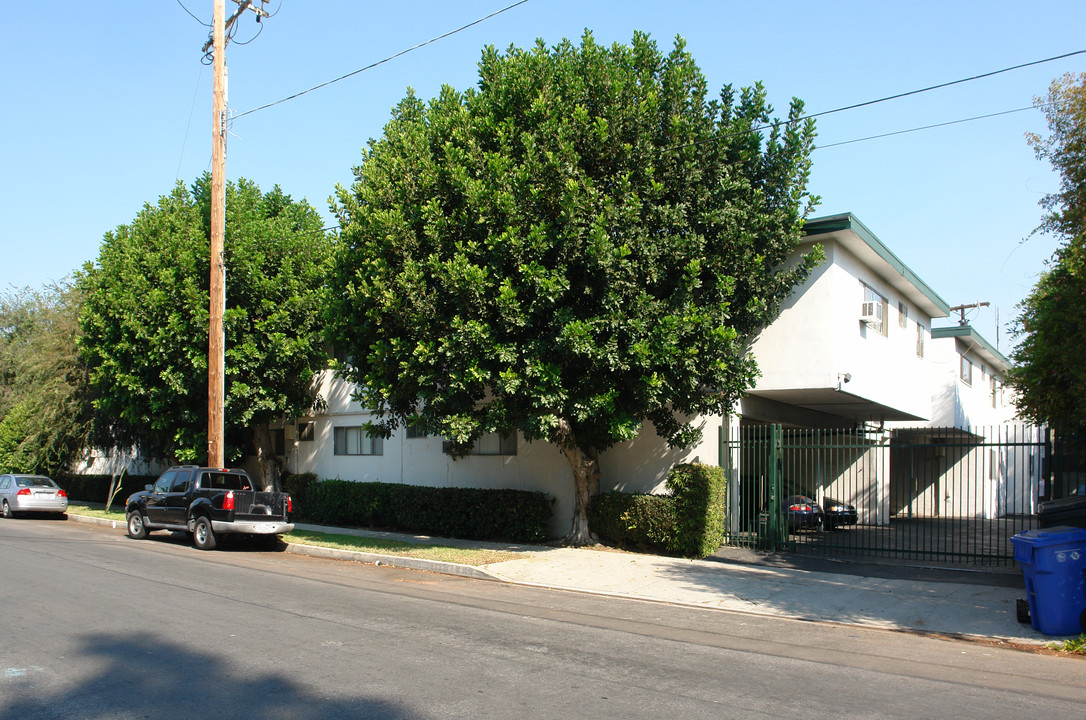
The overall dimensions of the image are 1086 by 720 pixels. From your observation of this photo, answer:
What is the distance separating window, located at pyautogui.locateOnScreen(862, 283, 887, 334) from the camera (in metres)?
17.0

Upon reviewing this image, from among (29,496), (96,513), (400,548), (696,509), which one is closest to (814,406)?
(696,509)

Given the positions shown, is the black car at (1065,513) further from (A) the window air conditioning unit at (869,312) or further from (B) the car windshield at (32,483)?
(B) the car windshield at (32,483)

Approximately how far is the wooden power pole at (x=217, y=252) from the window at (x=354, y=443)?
483cm

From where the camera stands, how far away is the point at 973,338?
27828mm

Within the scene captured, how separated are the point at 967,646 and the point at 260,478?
2222cm

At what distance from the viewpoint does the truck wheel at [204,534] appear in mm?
16406

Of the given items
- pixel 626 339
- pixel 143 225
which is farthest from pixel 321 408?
pixel 626 339

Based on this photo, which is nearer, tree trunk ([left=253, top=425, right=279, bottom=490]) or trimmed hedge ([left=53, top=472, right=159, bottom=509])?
tree trunk ([left=253, top=425, right=279, bottom=490])

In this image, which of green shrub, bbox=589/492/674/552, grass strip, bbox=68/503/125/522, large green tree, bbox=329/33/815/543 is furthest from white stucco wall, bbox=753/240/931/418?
grass strip, bbox=68/503/125/522

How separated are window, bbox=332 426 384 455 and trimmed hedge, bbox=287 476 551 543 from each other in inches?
49.4

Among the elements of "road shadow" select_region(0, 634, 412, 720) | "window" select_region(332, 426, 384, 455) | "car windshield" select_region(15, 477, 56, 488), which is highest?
"window" select_region(332, 426, 384, 455)

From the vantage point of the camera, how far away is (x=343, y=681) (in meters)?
6.25

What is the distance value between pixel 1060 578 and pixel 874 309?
9081 millimetres

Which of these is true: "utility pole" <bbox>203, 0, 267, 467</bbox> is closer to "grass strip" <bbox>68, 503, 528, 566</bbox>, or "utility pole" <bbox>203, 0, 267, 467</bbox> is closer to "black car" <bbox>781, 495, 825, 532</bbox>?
"grass strip" <bbox>68, 503, 528, 566</bbox>
